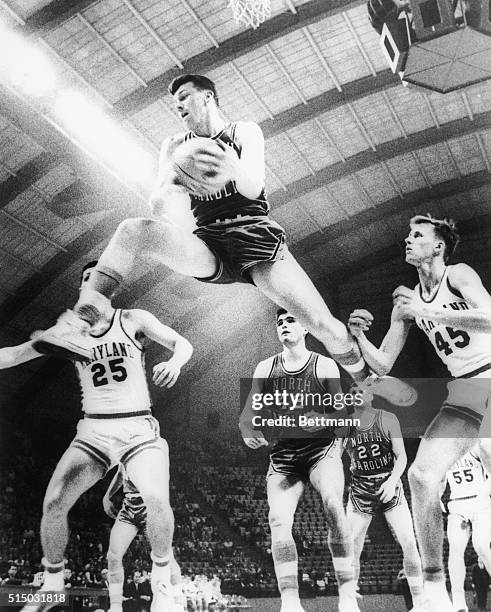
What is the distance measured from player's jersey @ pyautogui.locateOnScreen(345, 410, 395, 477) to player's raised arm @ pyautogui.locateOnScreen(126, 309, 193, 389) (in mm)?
1850

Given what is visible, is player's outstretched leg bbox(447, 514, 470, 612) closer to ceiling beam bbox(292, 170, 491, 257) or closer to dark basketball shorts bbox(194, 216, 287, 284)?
dark basketball shorts bbox(194, 216, 287, 284)

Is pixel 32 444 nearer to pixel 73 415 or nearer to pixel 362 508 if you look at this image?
pixel 73 415

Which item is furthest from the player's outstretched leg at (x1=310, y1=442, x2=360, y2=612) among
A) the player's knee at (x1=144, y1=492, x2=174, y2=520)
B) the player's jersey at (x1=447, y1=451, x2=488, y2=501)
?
the player's knee at (x1=144, y1=492, x2=174, y2=520)

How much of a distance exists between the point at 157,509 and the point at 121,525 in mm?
441

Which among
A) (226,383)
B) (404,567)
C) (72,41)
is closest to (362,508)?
(404,567)

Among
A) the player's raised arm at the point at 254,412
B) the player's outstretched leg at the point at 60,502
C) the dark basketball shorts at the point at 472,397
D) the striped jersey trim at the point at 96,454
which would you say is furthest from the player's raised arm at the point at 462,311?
the player's outstretched leg at the point at 60,502

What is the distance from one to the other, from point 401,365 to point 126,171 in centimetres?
485

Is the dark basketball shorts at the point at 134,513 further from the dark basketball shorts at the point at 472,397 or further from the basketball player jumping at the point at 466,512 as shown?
the dark basketball shorts at the point at 472,397

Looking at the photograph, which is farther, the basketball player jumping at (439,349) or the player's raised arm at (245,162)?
the basketball player jumping at (439,349)

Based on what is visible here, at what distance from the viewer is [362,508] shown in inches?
249

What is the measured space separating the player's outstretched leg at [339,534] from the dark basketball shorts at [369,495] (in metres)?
0.26

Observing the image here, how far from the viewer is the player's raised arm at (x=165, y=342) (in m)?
6.40

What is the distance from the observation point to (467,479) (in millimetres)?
6352

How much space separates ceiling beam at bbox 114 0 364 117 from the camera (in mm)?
9172
